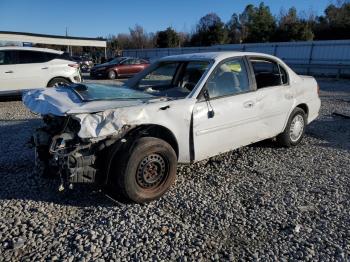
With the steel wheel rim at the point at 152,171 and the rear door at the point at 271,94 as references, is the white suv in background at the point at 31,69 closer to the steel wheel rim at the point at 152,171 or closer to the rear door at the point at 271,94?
the rear door at the point at 271,94

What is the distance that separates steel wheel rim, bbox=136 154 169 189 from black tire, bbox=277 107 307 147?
8.84 feet

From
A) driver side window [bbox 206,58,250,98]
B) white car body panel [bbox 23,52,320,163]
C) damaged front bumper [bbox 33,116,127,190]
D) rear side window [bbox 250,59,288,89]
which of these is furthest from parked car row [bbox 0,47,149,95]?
damaged front bumper [bbox 33,116,127,190]

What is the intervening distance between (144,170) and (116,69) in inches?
773

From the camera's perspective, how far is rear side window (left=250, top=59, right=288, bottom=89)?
5.61m

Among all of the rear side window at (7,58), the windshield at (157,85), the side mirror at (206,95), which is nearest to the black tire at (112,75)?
the rear side window at (7,58)

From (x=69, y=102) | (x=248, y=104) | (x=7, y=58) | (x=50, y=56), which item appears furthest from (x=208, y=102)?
(x=7, y=58)

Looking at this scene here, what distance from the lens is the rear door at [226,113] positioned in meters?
4.45

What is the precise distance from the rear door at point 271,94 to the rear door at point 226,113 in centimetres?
18

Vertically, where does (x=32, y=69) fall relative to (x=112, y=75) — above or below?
above

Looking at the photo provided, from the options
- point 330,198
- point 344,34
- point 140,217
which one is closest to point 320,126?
point 330,198

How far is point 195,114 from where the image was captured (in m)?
4.33

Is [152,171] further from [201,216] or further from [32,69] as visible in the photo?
[32,69]

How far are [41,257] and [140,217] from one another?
3.53ft

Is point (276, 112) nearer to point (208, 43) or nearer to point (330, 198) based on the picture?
point (330, 198)
